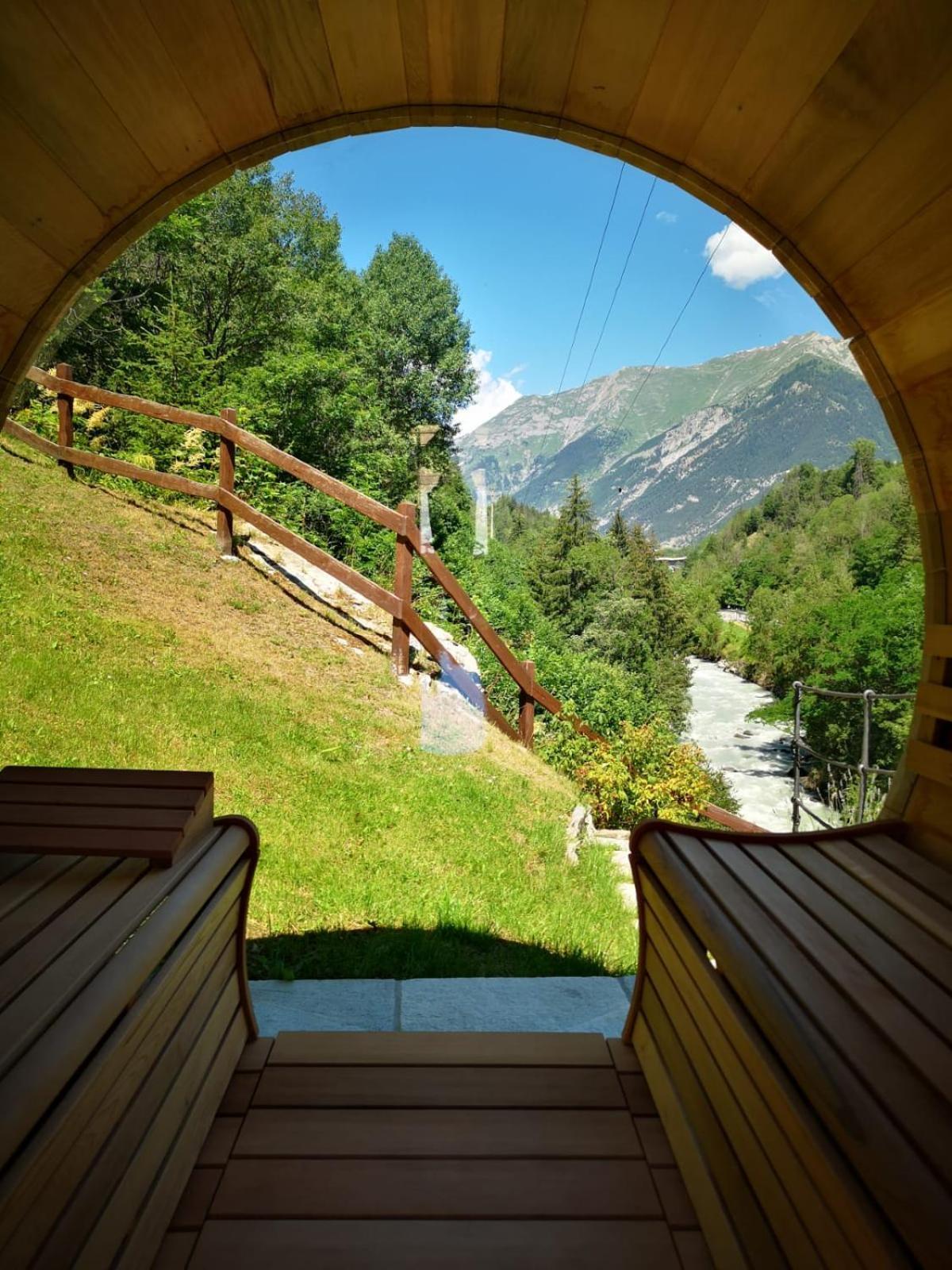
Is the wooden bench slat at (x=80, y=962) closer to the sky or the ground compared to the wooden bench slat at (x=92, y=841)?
closer to the ground

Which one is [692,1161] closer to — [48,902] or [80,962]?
[80,962]

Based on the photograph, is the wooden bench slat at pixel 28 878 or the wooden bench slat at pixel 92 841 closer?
the wooden bench slat at pixel 28 878

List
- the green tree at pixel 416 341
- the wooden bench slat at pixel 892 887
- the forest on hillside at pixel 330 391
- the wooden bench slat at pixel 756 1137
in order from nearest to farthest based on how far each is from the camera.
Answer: the wooden bench slat at pixel 756 1137 → the wooden bench slat at pixel 892 887 → the forest on hillside at pixel 330 391 → the green tree at pixel 416 341

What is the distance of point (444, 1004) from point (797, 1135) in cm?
132

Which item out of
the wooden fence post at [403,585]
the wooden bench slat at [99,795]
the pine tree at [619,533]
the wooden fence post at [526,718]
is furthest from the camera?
the pine tree at [619,533]

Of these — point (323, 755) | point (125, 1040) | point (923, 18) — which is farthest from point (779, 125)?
point (323, 755)

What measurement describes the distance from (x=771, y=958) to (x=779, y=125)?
1268mm

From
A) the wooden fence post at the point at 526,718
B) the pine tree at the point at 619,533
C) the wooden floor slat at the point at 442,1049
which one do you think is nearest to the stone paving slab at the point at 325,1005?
the wooden floor slat at the point at 442,1049

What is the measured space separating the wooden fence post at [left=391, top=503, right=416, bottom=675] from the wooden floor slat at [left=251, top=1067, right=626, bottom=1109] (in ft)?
10.3

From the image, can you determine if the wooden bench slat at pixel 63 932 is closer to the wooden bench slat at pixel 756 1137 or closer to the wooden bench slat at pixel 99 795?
the wooden bench slat at pixel 99 795

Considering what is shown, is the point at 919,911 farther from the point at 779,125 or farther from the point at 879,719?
the point at 879,719

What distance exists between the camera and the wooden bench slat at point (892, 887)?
3.54 ft

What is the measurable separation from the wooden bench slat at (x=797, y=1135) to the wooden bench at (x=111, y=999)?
676mm

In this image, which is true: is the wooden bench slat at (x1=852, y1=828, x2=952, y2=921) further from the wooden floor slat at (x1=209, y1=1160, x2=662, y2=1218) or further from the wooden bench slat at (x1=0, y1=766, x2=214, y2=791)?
the wooden bench slat at (x1=0, y1=766, x2=214, y2=791)
